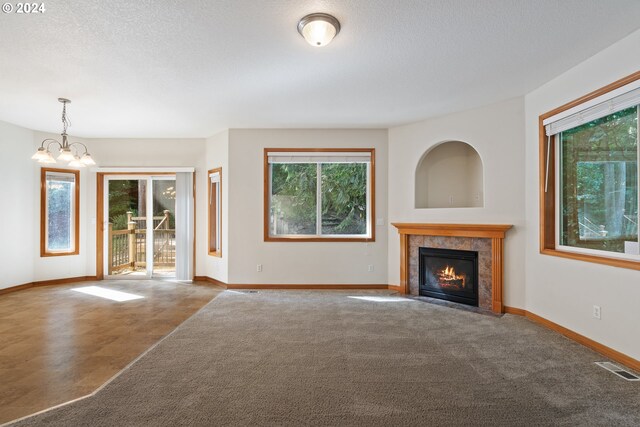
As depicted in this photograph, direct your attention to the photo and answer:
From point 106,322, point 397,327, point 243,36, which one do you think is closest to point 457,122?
point 397,327

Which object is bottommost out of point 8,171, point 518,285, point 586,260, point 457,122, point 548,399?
point 548,399

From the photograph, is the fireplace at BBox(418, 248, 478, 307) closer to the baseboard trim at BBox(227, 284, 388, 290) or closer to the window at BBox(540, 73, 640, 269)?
the baseboard trim at BBox(227, 284, 388, 290)

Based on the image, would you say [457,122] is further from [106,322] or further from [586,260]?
[106,322]

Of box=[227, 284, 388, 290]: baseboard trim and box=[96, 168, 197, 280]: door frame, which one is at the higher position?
box=[96, 168, 197, 280]: door frame

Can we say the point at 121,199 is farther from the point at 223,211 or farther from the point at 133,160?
the point at 223,211

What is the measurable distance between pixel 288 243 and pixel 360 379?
10.5 ft

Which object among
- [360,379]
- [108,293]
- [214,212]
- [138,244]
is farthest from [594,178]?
[138,244]

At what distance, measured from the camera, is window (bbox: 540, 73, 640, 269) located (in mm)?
2830

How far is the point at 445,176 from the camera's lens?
5270 mm

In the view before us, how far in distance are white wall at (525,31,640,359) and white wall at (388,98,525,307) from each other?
0.36ft

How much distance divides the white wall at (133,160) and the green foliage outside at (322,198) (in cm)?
163

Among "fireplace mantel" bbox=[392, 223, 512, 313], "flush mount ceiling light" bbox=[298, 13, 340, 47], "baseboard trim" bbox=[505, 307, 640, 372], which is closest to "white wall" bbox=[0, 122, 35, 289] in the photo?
"flush mount ceiling light" bbox=[298, 13, 340, 47]

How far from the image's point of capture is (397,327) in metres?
3.62

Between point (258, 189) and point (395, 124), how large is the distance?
2.46m
